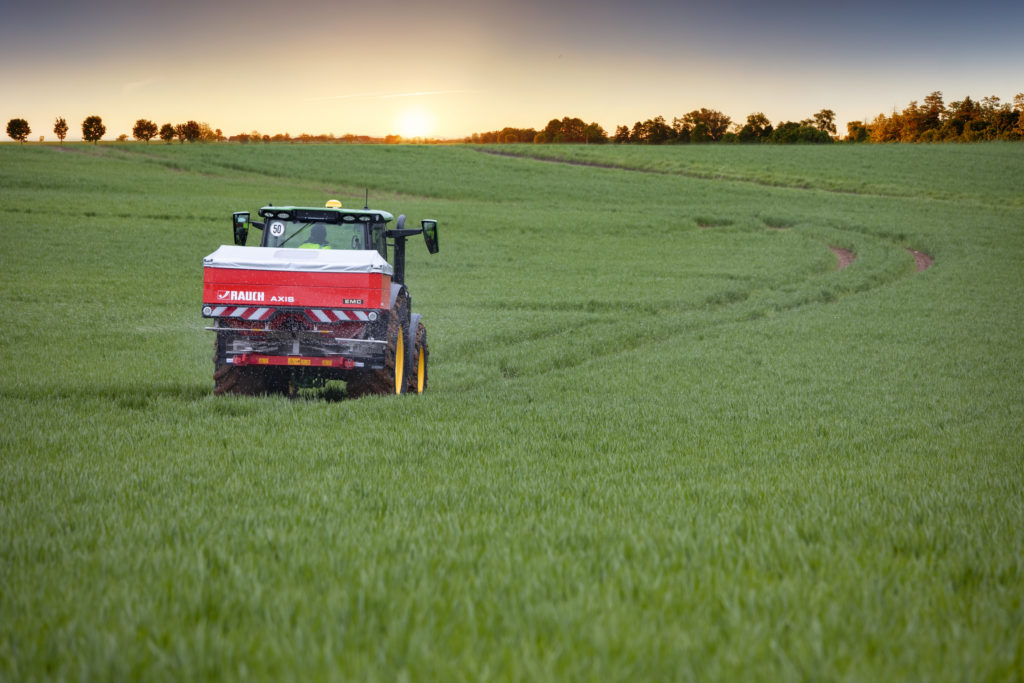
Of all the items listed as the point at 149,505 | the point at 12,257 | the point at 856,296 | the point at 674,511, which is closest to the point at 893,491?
the point at 674,511

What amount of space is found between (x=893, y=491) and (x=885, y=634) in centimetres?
328

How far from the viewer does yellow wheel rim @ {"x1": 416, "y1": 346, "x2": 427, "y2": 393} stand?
12891 mm

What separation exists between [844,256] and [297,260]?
32695mm

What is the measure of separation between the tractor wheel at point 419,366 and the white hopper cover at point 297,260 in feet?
6.16

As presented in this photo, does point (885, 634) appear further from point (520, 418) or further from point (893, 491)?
point (520, 418)

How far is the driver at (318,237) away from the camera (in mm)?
12414

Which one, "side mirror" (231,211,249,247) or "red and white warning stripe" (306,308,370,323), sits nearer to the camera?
"red and white warning stripe" (306,308,370,323)

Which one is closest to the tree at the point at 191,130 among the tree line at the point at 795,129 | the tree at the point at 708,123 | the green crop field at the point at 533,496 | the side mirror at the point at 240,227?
the tree line at the point at 795,129

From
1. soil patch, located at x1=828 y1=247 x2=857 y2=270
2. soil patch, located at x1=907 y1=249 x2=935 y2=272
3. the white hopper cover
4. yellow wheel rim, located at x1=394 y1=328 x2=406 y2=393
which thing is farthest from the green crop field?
soil patch, located at x1=907 y1=249 x2=935 y2=272

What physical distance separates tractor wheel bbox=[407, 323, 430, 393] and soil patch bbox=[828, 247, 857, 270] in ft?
83.8

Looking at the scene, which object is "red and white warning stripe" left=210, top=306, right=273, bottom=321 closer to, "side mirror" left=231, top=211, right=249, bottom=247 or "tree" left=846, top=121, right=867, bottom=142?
"side mirror" left=231, top=211, right=249, bottom=247

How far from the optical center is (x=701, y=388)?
13195 millimetres

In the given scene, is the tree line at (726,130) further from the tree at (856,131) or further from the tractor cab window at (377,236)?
the tractor cab window at (377,236)

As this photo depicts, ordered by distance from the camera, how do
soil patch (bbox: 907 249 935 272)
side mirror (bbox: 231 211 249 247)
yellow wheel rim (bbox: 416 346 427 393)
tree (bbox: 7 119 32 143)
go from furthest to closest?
1. tree (bbox: 7 119 32 143)
2. soil patch (bbox: 907 249 935 272)
3. yellow wheel rim (bbox: 416 346 427 393)
4. side mirror (bbox: 231 211 249 247)
